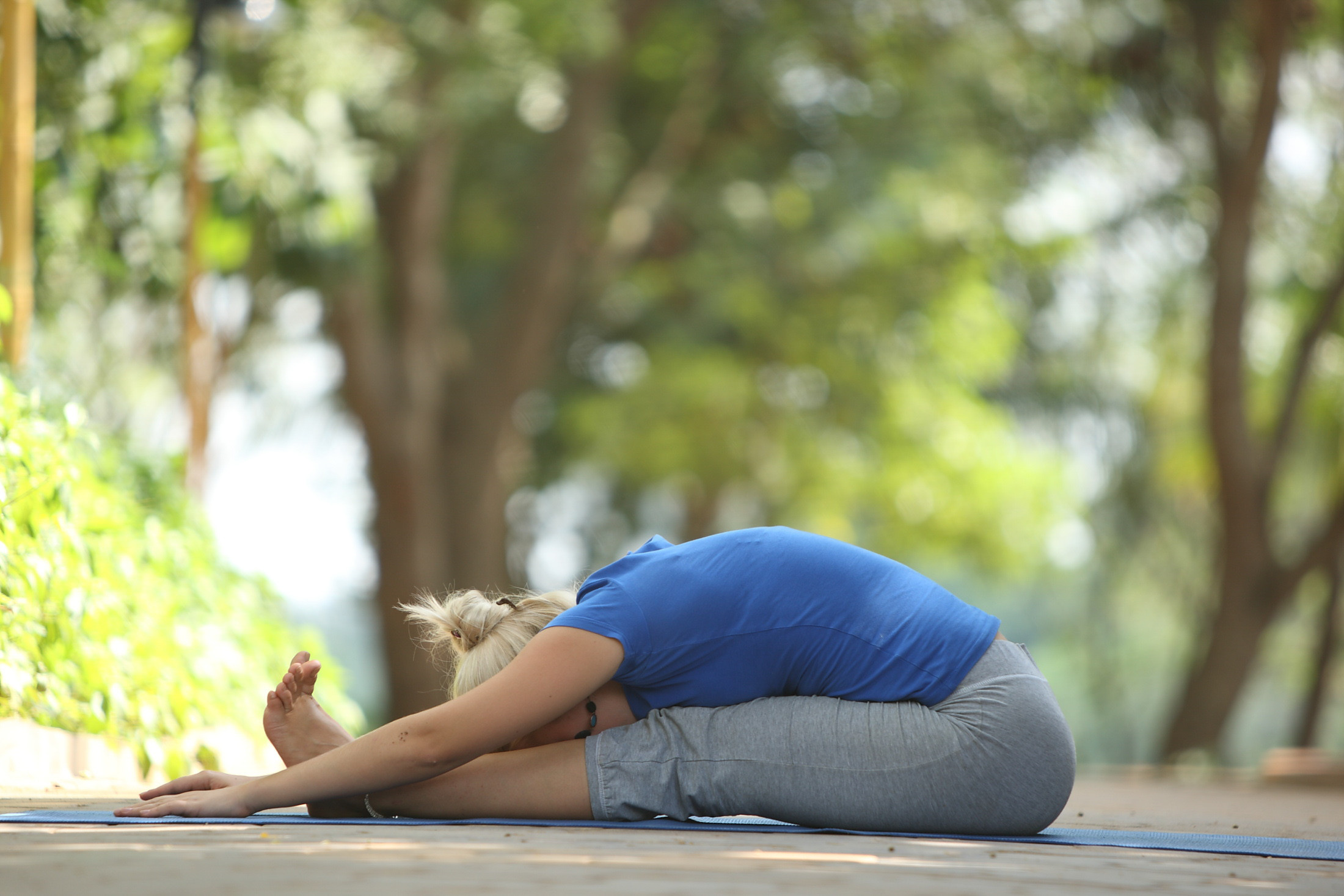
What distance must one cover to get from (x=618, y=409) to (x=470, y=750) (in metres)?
9.21

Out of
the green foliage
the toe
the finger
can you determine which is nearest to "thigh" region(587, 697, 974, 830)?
the toe

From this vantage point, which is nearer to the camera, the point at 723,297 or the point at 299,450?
the point at 723,297

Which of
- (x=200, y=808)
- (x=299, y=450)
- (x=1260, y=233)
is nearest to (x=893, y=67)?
(x=1260, y=233)

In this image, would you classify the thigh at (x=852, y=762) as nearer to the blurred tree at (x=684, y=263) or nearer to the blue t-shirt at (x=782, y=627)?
the blue t-shirt at (x=782, y=627)

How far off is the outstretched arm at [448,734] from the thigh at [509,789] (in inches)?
7.0

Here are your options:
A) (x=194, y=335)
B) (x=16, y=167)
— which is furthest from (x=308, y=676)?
(x=194, y=335)

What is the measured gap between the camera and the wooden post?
5008mm

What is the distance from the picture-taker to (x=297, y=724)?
3.05 meters

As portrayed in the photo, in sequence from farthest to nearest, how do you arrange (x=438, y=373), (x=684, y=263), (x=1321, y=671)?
1. (x=1321, y=671)
2. (x=684, y=263)
3. (x=438, y=373)

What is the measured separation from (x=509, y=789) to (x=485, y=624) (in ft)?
1.19

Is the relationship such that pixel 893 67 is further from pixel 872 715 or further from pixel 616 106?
pixel 872 715

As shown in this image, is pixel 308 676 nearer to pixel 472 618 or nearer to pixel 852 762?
pixel 472 618

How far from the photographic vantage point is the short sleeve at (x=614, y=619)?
106 inches

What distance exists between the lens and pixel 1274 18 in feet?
35.2
